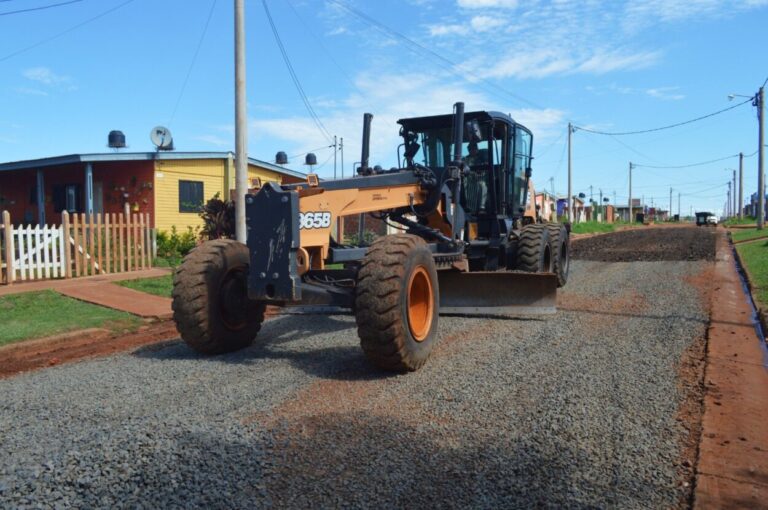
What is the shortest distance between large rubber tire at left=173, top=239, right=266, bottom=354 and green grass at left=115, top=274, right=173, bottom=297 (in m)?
5.69

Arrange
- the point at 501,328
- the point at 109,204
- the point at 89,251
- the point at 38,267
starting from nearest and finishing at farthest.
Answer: the point at 501,328
the point at 38,267
the point at 89,251
the point at 109,204

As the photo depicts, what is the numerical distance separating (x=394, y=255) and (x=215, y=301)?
2.02 meters

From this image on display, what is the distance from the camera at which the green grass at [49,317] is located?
28.2 ft

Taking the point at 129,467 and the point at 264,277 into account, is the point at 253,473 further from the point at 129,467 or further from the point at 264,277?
the point at 264,277

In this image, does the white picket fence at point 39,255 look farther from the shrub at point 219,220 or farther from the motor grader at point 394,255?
the motor grader at point 394,255

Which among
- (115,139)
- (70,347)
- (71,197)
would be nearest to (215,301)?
(70,347)

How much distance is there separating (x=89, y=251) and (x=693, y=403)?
42.9 feet

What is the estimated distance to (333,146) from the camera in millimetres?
47656

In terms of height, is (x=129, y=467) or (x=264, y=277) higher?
(x=264, y=277)

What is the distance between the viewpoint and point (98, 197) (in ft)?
71.5

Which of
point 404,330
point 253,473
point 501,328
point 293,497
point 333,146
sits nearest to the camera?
point 293,497

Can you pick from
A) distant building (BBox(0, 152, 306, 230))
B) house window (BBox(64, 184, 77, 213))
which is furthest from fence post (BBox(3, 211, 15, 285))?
house window (BBox(64, 184, 77, 213))

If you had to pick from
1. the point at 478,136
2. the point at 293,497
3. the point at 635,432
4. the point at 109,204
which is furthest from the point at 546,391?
the point at 109,204

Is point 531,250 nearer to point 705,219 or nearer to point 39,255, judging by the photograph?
point 39,255
